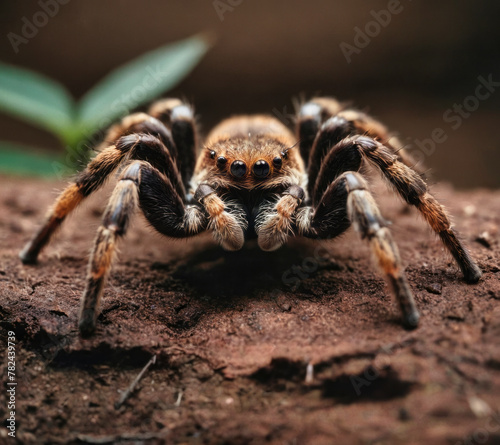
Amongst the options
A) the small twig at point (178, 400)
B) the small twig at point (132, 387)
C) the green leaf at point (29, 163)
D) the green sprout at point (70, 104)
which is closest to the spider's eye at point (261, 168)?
the small twig at point (132, 387)

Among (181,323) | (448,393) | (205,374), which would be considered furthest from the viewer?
(181,323)

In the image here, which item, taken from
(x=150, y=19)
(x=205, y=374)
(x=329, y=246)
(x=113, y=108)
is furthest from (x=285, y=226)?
(x=150, y=19)

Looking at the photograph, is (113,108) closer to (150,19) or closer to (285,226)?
(285,226)

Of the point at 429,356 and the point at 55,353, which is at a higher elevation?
the point at 55,353

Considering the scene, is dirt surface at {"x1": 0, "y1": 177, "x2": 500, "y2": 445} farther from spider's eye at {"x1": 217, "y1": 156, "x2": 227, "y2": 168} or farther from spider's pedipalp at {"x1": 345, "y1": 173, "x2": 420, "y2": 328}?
spider's eye at {"x1": 217, "y1": 156, "x2": 227, "y2": 168}

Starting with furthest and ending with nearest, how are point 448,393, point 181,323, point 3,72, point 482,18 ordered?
point 482,18 → point 3,72 → point 181,323 → point 448,393

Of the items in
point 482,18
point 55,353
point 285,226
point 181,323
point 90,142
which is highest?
point 482,18
